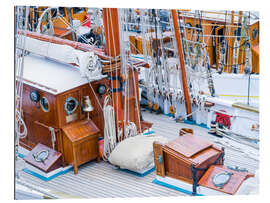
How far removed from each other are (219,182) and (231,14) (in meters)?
3.16

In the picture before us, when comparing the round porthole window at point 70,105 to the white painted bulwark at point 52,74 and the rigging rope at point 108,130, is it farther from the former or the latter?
the rigging rope at point 108,130

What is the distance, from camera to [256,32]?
8484 millimetres

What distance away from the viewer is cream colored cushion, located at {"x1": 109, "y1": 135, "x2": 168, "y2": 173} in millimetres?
7824

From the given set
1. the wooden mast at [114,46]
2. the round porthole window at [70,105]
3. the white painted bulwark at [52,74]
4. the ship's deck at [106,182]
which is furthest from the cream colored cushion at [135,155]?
the white painted bulwark at [52,74]

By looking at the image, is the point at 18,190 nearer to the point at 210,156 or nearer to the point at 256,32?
the point at 210,156

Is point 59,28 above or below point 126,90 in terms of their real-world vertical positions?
above

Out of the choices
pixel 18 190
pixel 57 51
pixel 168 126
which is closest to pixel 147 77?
pixel 168 126

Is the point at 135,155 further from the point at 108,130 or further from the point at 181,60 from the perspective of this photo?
the point at 181,60

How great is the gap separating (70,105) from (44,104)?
0.38m

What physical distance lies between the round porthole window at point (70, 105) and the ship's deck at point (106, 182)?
828 mm

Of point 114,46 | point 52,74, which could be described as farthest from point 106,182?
point 114,46

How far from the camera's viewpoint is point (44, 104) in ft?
26.7

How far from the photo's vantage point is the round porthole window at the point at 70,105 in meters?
8.07

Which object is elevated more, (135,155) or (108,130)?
(108,130)
